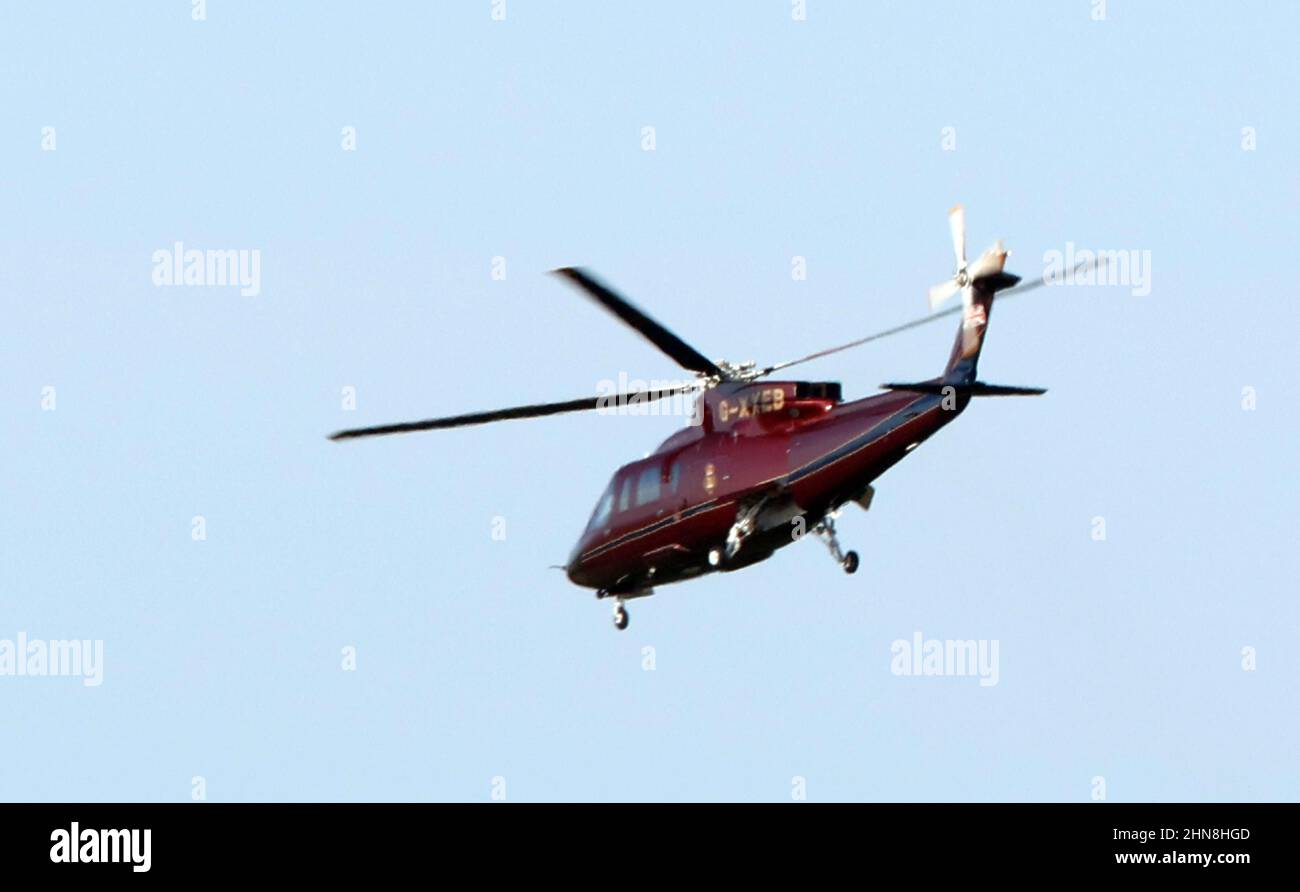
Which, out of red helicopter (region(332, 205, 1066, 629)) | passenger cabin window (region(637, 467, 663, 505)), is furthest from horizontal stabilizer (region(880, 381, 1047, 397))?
passenger cabin window (region(637, 467, 663, 505))

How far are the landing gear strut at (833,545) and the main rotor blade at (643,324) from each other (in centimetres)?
373

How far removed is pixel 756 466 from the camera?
249 ft

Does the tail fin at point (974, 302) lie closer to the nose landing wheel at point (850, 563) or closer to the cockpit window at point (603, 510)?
the nose landing wheel at point (850, 563)

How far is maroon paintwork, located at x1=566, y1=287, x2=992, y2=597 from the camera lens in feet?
243

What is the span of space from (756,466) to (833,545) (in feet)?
6.82

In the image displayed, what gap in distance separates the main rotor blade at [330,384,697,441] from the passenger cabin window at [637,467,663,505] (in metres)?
1.74

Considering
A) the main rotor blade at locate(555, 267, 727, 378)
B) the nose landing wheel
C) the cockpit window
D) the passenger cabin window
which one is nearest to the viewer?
the main rotor blade at locate(555, 267, 727, 378)

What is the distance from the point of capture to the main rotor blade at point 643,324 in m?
72.2

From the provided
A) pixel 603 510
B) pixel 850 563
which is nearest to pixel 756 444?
pixel 850 563

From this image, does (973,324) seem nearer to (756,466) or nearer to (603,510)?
(756,466)

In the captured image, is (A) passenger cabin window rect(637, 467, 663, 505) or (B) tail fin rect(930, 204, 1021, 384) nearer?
(B) tail fin rect(930, 204, 1021, 384)

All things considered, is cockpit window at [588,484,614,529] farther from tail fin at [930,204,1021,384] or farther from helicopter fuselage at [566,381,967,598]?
tail fin at [930,204,1021,384]
